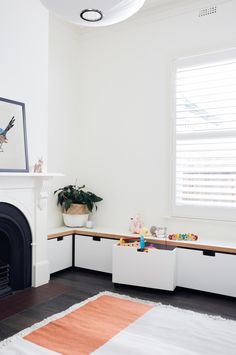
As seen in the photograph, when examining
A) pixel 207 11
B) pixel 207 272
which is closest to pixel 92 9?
pixel 207 272

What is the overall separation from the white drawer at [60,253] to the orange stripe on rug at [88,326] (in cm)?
84

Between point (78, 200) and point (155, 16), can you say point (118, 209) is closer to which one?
point (78, 200)

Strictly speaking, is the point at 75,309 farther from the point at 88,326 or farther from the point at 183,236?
the point at 183,236

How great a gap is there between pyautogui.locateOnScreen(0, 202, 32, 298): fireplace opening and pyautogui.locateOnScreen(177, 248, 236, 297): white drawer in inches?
55.4

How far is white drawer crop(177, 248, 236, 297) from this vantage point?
2980 mm

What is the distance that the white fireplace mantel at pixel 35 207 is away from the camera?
3062 millimetres

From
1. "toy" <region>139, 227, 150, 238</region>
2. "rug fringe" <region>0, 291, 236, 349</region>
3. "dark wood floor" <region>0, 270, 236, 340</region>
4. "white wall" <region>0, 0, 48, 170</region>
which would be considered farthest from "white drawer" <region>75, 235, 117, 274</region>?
"white wall" <region>0, 0, 48, 170</region>

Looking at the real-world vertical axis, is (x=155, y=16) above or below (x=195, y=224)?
above

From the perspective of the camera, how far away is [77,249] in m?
3.79

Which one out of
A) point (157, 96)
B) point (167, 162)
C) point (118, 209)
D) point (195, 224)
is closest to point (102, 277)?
point (118, 209)

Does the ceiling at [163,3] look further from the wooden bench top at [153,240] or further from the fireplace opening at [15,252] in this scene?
the fireplace opening at [15,252]

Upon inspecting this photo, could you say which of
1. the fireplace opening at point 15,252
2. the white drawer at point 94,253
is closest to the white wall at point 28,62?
the fireplace opening at point 15,252

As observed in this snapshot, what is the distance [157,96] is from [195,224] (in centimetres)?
141

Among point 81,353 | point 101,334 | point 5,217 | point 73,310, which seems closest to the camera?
point 81,353
